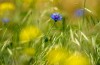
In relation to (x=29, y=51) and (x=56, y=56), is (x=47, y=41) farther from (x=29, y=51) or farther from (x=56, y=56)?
(x=56, y=56)

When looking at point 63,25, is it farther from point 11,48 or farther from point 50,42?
point 11,48

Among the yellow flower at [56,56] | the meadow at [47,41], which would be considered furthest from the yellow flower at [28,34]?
the yellow flower at [56,56]

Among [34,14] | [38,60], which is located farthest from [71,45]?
[34,14]

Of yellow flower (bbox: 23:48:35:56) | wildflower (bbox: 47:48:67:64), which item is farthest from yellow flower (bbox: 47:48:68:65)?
yellow flower (bbox: 23:48:35:56)

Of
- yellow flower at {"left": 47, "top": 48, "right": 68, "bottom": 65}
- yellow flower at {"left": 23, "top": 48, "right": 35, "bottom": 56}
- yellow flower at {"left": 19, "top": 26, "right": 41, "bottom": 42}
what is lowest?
yellow flower at {"left": 23, "top": 48, "right": 35, "bottom": 56}

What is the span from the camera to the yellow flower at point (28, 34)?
1.88 metres

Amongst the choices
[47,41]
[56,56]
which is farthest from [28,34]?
[56,56]

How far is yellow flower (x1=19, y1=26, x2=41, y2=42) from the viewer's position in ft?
6.18

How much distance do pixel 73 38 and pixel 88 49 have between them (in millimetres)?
107

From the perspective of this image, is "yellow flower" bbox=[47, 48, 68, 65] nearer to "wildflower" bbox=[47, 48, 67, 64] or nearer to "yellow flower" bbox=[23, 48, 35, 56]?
"wildflower" bbox=[47, 48, 67, 64]

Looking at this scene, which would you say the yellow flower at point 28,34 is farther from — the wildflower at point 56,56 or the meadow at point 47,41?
the wildflower at point 56,56

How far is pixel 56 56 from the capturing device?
1.54m

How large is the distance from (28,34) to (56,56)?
0.39 meters

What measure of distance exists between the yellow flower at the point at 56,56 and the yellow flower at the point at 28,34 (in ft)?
0.81
